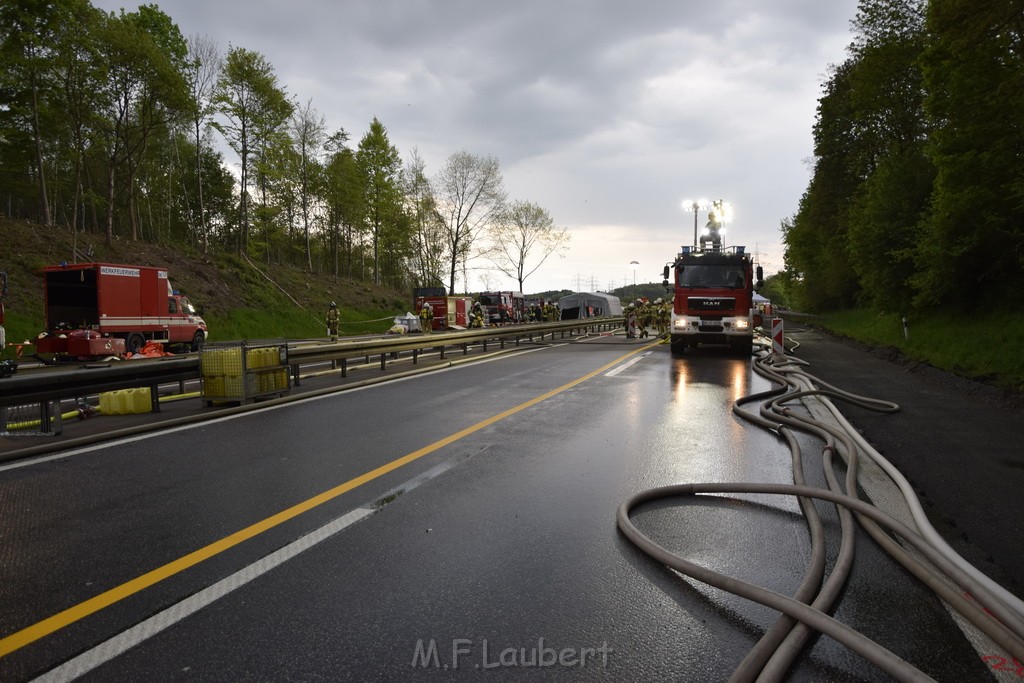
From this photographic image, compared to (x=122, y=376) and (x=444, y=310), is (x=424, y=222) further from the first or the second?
(x=122, y=376)

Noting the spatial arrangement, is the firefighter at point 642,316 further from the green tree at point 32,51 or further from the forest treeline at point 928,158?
the green tree at point 32,51

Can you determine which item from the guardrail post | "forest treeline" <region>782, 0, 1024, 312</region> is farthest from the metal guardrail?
"forest treeline" <region>782, 0, 1024, 312</region>

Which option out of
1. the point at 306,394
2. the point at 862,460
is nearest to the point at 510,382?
the point at 306,394

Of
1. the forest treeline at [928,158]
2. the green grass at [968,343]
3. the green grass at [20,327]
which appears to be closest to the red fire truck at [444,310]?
the green grass at [20,327]

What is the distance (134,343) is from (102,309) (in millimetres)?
1748

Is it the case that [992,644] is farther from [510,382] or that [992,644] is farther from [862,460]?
[510,382]

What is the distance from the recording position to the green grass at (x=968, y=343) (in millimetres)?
11602

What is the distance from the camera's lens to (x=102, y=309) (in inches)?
733

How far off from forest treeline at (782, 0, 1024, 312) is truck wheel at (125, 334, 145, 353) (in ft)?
72.9

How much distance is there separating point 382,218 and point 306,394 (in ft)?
144

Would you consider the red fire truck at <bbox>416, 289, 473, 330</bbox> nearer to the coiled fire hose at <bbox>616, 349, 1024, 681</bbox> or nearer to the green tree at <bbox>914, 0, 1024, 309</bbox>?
the green tree at <bbox>914, 0, 1024, 309</bbox>

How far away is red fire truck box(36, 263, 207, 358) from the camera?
56.4 feet

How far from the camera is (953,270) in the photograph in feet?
56.8

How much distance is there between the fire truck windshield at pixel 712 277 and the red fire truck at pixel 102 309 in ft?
46.8
